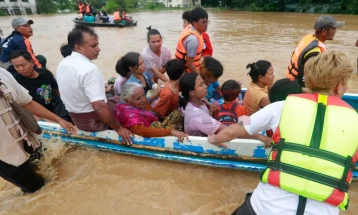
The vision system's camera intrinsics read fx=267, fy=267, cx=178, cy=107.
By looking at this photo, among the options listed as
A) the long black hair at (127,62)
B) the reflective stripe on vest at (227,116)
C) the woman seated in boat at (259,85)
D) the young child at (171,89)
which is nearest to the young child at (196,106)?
the reflective stripe on vest at (227,116)

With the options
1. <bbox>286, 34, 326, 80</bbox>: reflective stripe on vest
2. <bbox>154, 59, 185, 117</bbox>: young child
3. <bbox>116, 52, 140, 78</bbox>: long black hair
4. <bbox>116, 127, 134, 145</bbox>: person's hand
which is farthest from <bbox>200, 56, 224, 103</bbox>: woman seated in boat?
<bbox>116, 127, 134, 145</bbox>: person's hand

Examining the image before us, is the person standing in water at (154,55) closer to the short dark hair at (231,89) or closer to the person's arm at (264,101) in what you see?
the short dark hair at (231,89)

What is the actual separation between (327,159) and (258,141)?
4.27 ft

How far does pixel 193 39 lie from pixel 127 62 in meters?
0.88

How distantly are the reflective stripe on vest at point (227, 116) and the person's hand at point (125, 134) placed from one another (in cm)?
92

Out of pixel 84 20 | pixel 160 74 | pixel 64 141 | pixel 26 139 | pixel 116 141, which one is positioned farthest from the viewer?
pixel 84 20

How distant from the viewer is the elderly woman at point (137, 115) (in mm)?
2623

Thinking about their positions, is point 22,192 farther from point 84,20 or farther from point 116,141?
point 84,20

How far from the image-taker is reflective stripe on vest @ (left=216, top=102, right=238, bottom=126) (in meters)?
2.51


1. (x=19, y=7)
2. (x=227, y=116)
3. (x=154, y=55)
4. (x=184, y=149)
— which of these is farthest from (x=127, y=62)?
(x=19, y=7)

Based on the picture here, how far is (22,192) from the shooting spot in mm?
2590

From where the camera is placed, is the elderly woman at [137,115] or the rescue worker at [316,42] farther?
the rescue worker at [316,42]

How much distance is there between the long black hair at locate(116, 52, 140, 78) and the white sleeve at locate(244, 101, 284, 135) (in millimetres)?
2054

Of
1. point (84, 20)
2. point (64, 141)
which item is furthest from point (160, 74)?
point (84, 20)
